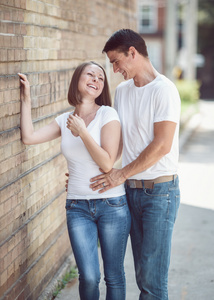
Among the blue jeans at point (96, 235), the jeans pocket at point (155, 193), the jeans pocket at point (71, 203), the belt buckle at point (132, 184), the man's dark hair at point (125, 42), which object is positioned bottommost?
the blue jeans at point (96, 235)

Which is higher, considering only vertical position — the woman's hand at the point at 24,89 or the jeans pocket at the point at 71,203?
the woman's hand at the point at 24,89

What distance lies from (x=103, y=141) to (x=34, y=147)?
0.91 m

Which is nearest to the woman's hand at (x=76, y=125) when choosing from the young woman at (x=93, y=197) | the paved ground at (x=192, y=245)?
the young woman at (x=93, y=197)

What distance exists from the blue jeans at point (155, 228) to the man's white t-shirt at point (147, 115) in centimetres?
11

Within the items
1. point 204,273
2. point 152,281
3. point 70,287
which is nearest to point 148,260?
point 152,281

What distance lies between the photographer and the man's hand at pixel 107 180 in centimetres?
345

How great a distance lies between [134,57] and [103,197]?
901 mm

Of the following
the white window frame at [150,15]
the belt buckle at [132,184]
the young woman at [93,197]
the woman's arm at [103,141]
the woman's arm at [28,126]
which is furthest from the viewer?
the white window frame at [150,15]

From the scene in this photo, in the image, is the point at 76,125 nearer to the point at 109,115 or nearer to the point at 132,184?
the point at 109,115

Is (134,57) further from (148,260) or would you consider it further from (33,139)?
(148,260)

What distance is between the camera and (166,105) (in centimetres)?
336

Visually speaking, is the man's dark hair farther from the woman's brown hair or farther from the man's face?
the woman's brown hair

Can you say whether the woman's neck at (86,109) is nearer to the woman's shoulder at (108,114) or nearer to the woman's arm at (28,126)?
the woman's shoulder at (108,114)

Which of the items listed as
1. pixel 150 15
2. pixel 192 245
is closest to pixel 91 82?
pixel 192 245
